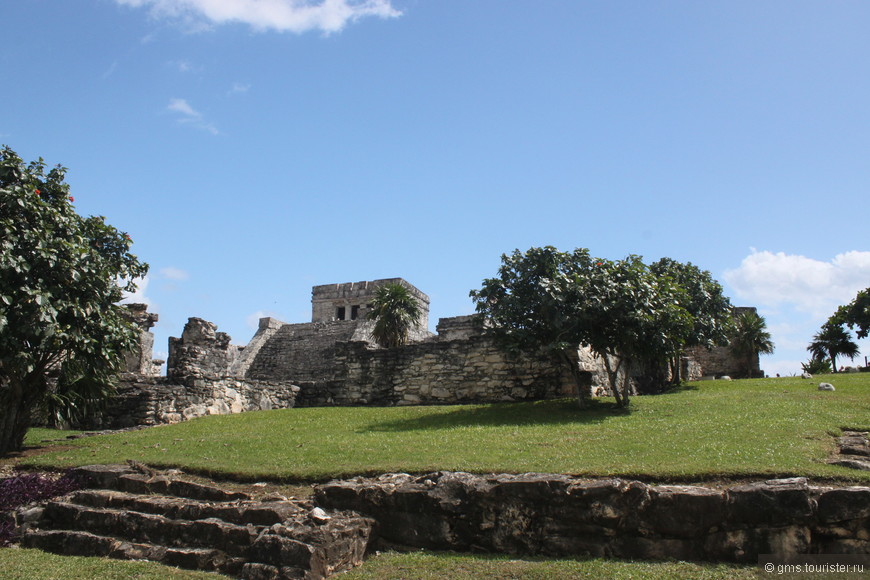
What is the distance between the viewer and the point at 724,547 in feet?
20.7

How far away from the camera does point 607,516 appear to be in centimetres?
667

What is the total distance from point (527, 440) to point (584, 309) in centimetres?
367

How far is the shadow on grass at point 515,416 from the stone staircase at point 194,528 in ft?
14.2

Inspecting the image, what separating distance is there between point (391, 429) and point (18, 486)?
5.88 metres

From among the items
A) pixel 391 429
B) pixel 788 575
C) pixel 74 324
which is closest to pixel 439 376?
pixel 391 429

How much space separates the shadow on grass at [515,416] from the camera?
39.0 feet

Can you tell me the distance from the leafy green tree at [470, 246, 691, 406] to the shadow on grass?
423mm

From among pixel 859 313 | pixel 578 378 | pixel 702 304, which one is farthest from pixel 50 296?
pixel 859 313

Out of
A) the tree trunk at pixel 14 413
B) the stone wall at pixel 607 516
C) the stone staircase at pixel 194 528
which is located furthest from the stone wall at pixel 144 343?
the stone wall at pixel 607 516

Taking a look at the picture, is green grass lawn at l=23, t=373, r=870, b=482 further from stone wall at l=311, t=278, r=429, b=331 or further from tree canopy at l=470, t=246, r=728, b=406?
stone wall at l=311, t=278, r=429, b=331

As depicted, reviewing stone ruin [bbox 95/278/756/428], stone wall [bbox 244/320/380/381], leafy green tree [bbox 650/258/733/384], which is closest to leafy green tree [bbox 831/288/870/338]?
leafy green tree [bbox 650/258/733/384]

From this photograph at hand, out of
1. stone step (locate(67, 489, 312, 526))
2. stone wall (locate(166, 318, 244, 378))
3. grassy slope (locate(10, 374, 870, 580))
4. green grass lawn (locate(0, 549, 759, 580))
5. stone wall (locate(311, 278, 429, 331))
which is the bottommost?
green grass lawn (locate(0, 549, 759, 580))

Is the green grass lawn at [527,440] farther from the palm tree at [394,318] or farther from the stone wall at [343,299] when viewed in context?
the stone wall at [343,299]

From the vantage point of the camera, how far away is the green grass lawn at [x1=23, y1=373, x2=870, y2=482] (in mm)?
7883
